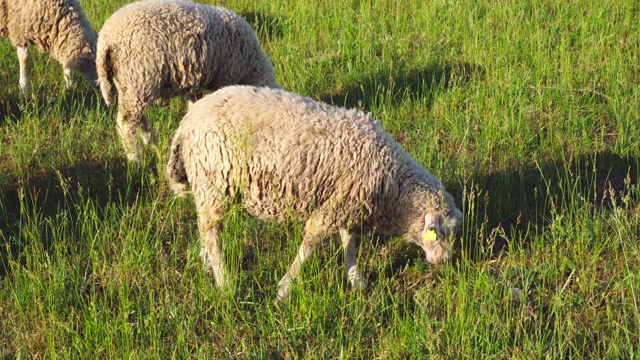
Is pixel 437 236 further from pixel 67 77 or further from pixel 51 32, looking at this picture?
pixel 51 32

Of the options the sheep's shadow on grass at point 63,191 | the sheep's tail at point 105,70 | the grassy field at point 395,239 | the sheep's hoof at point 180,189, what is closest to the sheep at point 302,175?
the grassy field at point 395,239

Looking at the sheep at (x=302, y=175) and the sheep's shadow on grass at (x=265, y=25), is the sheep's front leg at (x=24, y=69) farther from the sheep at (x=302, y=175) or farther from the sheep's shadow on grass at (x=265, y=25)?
the sheep at (x=302, y=175)

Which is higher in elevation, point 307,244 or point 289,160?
point 289,160

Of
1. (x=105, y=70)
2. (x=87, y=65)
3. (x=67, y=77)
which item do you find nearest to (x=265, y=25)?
(x=87, y=65)

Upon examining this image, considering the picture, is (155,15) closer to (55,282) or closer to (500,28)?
(55,282)

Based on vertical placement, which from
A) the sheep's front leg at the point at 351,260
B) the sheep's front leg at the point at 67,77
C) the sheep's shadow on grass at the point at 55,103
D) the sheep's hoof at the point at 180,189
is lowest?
the sheep's front leg at the point at 351,260

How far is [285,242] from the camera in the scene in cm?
477

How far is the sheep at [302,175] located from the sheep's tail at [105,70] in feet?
5.08

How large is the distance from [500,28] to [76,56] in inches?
152

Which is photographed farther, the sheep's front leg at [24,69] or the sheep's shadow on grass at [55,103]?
the sheep's front leg at [24,69]

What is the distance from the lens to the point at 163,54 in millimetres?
5609

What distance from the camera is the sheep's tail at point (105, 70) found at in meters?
5.71

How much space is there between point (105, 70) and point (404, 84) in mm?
2451

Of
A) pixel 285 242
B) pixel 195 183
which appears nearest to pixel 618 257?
pixel 285 242
